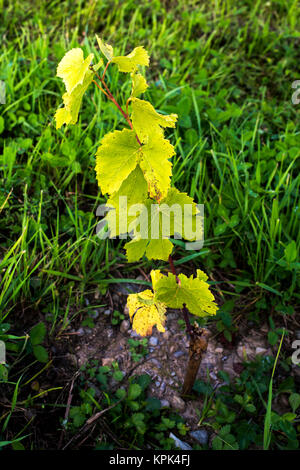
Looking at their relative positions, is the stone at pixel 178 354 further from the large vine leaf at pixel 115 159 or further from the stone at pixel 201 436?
the large vine leaf at pixel 115 159

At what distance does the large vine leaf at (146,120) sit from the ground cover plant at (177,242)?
0.86 m

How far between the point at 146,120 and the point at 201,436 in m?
1.21

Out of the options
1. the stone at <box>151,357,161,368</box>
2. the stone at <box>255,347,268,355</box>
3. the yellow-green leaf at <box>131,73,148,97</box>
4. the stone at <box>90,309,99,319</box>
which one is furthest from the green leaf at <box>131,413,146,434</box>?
the yellow-green leaf at <box>131,73,148,97</box>

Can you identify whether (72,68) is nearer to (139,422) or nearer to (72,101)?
(72,101)

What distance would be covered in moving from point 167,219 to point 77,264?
2.93ft

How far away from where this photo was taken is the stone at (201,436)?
4.99 ft

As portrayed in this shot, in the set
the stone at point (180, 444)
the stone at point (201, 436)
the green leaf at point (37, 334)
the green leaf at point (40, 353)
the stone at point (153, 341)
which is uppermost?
the green leaf at point (37, 334)

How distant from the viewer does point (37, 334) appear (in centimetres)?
161

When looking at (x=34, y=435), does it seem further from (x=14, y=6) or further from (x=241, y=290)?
(x=14, y=6)

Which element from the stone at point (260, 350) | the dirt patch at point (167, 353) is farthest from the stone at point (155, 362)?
the stone at point (260, 350)

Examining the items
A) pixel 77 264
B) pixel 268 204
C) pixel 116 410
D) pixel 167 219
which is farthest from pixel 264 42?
pixel 116 410

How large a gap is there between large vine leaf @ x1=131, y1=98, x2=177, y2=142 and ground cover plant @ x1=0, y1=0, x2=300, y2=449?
2.82 feet

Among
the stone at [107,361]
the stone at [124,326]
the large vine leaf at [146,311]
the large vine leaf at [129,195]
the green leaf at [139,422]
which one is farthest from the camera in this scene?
the stone at [124,326]

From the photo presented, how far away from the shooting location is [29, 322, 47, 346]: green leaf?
5.25 feet
